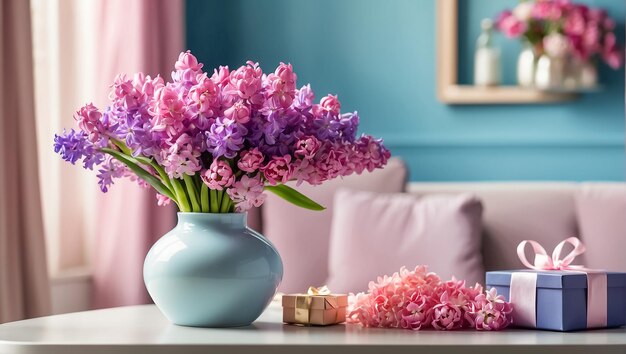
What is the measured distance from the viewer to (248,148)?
5.54ft

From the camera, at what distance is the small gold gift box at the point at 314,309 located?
179 cm

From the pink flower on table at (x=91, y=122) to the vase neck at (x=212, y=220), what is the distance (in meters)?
0.21

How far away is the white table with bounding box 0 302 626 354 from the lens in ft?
4.94

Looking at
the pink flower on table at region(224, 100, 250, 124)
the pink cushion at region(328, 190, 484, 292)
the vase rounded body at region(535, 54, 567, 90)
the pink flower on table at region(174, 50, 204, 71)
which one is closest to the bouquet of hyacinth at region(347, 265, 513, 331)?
the pink flower on table at region(224, 100, 250, 124)

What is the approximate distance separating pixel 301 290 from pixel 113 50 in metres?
1.19

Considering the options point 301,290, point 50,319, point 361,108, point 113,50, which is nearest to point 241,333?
point 50,319

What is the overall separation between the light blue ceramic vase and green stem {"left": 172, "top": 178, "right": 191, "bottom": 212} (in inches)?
0.9

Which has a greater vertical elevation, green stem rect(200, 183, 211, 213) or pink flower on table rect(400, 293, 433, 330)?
green stem rect(200, 183, 211, 213)

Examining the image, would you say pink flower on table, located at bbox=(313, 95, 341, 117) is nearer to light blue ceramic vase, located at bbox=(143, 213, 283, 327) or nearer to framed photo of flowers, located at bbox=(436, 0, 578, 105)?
light blue ceramic vase, located at bbox=(143, 213, 283, 327)

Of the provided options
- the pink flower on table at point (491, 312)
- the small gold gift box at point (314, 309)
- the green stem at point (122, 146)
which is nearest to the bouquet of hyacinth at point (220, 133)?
the green stem at point (122, 146)

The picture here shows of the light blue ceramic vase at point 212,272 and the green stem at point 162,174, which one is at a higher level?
the green stem at point 162,174

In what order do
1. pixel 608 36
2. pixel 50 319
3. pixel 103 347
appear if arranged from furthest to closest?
pixel 608 36 < pixel 50 319 < pixel 103 347

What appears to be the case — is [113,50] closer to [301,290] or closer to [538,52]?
[301,290]

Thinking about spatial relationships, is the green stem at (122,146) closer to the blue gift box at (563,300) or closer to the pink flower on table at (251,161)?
the pink flower on table at (251,161)
